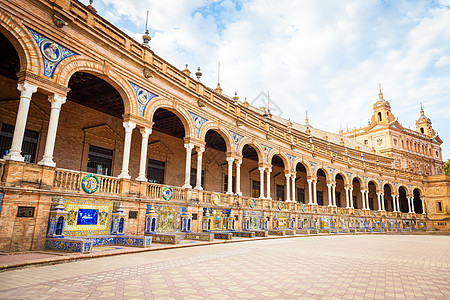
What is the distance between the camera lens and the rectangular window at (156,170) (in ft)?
57.9

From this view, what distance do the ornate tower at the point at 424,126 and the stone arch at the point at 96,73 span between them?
6151 centimetres

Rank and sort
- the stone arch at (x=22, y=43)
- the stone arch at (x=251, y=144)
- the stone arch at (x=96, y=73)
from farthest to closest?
the stone arch at (x=251, y=144) → the stone arch at (x=96, y=73) → the stone arch at (x=22, y=43)

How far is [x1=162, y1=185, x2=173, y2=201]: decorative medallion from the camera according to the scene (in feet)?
41.3

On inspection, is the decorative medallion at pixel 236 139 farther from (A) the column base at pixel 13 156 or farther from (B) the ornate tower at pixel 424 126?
(B) the ornate tower at pixel 424 126

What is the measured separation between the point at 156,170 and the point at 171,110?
5398 millimetres

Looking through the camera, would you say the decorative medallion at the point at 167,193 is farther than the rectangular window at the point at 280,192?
No

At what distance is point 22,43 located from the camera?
327 inches

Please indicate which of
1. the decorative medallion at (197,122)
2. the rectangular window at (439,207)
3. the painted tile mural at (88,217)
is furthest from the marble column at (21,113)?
the rectangular window at (439,207)

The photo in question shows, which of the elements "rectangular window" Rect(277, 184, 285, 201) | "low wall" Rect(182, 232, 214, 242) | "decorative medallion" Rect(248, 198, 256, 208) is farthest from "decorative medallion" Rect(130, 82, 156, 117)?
"rectangular window" Rect(277, 184, 285, 201)

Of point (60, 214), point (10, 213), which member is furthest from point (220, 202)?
point (10, 213)

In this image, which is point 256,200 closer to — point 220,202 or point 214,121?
point 220,202

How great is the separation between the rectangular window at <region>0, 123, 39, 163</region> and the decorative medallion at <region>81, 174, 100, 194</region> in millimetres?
4758

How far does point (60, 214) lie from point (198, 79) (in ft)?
32.7

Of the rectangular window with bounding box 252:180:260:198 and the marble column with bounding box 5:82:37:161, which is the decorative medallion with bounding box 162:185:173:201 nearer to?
the marble column with bounding box 5:82:37:161
